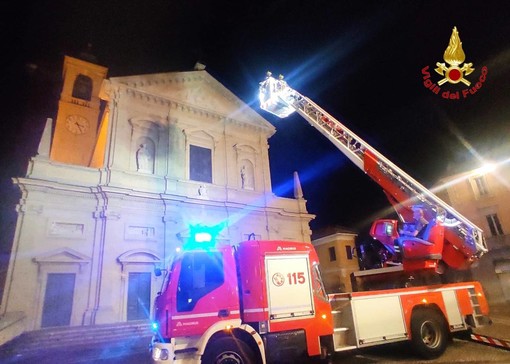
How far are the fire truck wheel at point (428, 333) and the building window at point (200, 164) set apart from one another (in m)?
14.5

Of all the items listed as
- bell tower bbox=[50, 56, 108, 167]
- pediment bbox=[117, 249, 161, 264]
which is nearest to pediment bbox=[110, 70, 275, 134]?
bell tower bbox=[50, 56, 108, 167]

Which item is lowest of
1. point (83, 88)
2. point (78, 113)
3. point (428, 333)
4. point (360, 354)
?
point (360, 354)

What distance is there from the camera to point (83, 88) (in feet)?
70.5

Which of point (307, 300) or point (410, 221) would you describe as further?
point (410, 221)

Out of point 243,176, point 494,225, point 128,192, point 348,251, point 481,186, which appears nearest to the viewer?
point 128,192

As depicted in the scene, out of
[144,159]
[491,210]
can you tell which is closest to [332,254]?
[491,210]

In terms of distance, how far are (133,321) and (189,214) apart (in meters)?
6.01

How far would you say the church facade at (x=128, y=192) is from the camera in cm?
1342

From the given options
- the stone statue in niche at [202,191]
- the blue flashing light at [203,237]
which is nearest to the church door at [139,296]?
the stone statue in niche at [202,191]

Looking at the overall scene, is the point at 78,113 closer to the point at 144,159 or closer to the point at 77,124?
the point at 77,124

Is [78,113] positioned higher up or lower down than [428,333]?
higher up

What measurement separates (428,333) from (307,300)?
11.4 ft

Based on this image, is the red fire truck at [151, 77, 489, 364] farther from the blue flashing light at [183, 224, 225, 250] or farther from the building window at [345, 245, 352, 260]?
the building window at [345, 245, 352, 260]

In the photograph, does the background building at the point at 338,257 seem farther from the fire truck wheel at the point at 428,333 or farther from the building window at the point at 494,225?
the fire truck wheel at the point at 428,333
